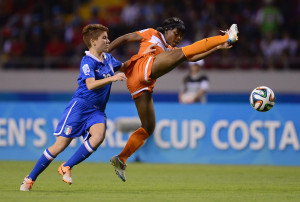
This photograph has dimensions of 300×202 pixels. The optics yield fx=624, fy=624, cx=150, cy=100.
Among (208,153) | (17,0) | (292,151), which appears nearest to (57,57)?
(17,0)

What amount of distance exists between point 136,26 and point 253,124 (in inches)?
215

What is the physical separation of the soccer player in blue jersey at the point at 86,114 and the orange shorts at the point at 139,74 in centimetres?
50

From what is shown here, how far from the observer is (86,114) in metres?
7.24

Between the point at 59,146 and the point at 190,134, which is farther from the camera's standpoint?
the point at 190,134

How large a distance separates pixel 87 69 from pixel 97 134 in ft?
2.44

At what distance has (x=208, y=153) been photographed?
1177 centimetres

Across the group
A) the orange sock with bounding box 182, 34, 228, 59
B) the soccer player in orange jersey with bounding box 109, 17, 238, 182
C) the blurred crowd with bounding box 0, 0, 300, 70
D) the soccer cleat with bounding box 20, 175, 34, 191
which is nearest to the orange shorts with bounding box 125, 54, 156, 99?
the soccer player in orange jersey with bounding box 109, 17, 238, 182

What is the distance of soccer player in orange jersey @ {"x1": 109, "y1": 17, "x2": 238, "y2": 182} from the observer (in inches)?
286

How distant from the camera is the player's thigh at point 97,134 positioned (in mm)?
7059

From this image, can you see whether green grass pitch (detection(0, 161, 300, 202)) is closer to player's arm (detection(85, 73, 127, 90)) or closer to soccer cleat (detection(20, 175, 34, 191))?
soccer cleat (detection(20, 175, 34, 191))

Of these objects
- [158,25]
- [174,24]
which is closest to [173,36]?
[174,24]

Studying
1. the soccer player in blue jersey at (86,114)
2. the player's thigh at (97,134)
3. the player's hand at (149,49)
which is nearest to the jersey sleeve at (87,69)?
the soccer player in blue jersey at (86,114)

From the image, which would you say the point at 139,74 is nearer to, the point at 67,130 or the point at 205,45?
the point at 205,45

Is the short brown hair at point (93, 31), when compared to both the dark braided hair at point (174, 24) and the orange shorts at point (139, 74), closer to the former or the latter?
the orange shorts at point (139, 74)
